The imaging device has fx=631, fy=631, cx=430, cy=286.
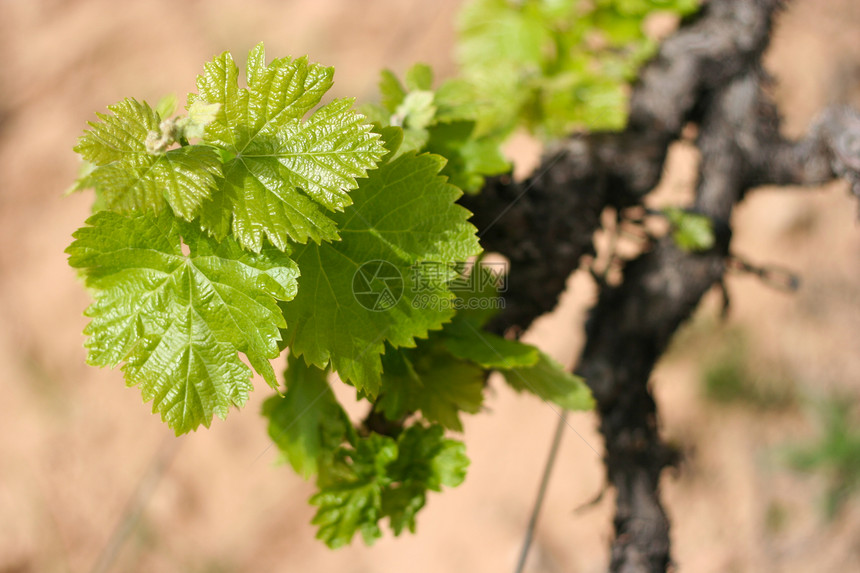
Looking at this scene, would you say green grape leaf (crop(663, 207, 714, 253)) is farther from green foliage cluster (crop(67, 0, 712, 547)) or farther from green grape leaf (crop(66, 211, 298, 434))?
green grape leaf (crop(66, 211, 298, 434))

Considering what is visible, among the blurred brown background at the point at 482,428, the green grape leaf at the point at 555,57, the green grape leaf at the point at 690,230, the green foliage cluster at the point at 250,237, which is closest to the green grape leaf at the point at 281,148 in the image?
the green foliage cluster at the point at 250,237

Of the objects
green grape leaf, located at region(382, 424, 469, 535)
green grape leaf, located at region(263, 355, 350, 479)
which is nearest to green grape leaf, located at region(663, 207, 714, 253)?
green grape leaf, located at region(382, 424, 469, 535)

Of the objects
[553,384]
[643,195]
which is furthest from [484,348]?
[643,195]

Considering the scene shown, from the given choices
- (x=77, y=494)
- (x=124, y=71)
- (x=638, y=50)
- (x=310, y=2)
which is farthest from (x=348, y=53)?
(x=77, y=494)

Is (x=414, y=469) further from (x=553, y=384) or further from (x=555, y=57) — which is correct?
(x=555, y=57)

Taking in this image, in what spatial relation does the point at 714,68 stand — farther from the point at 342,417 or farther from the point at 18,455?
the point at 18,455

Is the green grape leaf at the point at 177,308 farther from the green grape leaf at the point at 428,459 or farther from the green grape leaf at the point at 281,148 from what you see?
the green grape leaf at the point at 428,459
